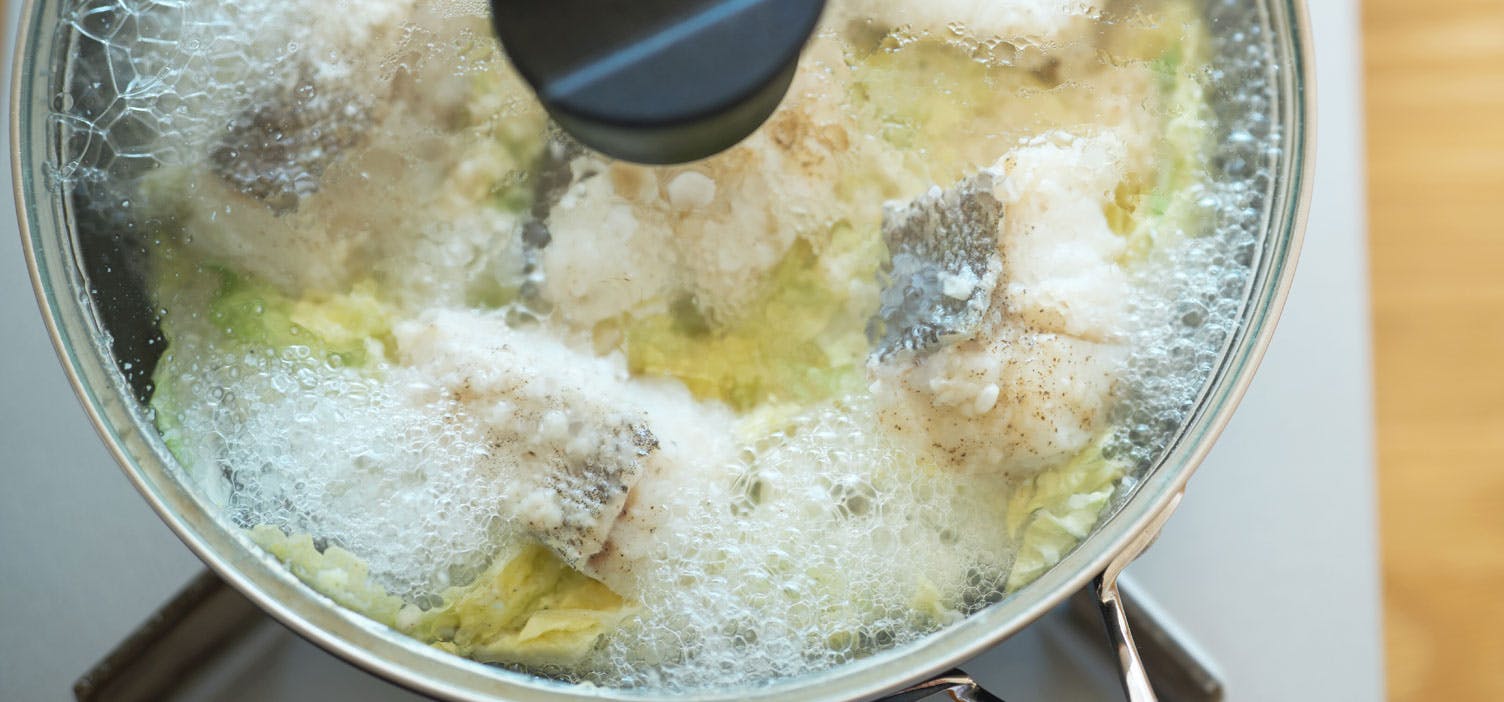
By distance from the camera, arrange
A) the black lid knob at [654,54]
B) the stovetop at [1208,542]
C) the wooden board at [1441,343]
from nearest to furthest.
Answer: the black lid knob at [654,54] < the stovetop at [1208,542] < the wooden board at [1441,343]

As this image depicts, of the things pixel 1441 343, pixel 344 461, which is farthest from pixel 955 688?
pixel 1441 343

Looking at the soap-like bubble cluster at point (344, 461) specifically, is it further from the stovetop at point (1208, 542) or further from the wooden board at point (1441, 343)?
the wooden board at point (1441, 343)

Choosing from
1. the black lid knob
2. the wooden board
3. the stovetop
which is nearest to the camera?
the black lid knob

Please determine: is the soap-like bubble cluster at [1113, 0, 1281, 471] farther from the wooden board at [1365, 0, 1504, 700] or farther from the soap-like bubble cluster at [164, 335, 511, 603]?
the wooden board at [1365, 0, 1504, 700]

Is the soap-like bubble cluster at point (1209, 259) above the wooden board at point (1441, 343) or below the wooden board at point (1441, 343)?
above

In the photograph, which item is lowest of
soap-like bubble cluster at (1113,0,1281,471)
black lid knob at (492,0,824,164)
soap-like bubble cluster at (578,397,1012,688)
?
soap-like bubble cluster at (578,397,1012,688)

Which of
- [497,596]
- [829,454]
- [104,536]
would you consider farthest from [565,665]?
[104,536]

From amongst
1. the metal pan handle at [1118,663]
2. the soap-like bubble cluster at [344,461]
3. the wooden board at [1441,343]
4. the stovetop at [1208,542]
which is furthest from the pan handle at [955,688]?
the wooden board at [1441,343]

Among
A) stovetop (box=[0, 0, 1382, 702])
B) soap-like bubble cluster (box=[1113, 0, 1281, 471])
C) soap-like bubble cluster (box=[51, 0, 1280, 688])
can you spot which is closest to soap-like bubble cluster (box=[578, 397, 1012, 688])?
soap-like bubble cluster (box=[51, 0, 1280, 688])
